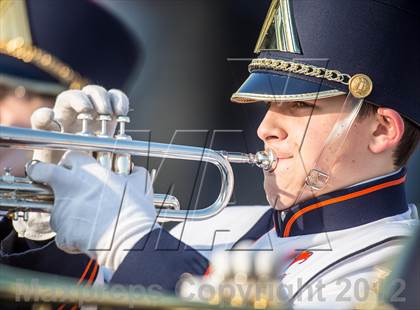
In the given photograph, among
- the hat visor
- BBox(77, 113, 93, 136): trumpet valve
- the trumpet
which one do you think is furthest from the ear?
BBox(77, 113, 93, 136): trumpet valve

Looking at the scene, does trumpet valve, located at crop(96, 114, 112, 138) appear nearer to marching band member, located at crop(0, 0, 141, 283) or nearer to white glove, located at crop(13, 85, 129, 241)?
white glove, located at crop(13, 85, 129, 241)

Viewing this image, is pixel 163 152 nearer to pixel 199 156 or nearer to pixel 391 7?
pixel 199 156

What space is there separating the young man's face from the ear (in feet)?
0.06

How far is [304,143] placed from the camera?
203 centimetres

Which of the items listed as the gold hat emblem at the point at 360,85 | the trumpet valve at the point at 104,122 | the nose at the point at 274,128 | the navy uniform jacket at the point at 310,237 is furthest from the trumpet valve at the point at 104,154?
the gold hat emblem at the point at 360,85

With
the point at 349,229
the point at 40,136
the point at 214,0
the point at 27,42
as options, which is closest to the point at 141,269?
the point at 40,136

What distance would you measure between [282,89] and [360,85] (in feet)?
0.56

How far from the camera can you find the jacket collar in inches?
78.8

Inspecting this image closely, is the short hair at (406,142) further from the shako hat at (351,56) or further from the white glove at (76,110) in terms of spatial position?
the white glove at (76,110)

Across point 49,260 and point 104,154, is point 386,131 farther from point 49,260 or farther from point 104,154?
point 49,260

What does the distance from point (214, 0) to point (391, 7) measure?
232 cm

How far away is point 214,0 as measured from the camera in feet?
14.1

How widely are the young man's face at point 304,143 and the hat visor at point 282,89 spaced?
0.03 metres

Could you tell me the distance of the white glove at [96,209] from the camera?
1.81 m
